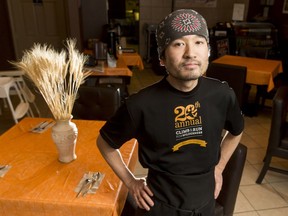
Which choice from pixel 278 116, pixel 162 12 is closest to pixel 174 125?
pixel 278 116

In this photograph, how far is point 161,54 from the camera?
1060mm

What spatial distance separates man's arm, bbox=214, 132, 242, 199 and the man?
0.47 ft

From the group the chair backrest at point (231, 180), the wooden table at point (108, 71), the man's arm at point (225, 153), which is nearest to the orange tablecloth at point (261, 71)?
the wooden table at point (108, 71)

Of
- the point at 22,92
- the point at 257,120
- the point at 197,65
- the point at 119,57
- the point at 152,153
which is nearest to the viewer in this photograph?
the point at 197,65

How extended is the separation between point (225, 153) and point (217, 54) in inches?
201

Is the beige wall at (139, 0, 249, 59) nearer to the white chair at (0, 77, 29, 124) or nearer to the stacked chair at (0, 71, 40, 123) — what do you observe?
the stacked chair at (0, 71, 40, 123)

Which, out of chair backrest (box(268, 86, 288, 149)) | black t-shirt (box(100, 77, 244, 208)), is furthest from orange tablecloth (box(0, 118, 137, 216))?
chair backrest (box(268, 86, 288, 149))

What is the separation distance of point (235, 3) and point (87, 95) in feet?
19.8

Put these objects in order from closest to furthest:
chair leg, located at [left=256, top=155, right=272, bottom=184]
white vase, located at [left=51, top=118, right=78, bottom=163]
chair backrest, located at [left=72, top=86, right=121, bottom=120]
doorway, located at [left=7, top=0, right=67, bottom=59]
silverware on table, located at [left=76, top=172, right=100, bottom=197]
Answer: silverware on table, located at [left=76, top=172, right=100, bottom=197], white vase, located at [left=51, top=118, right=78, bottom=163], chair backrest, located at [left=72, top=86, right=121, bottom=120], chair leg, located at [left=256, top=155, right=272, bottom=184], doorway, located at [left=7, top=0, right=67, bottom=59]

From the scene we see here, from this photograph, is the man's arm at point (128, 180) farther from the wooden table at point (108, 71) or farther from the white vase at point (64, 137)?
the wooden table at point (108, 71)

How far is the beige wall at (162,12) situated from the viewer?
262 inches

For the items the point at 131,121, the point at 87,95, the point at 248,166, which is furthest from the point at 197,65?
the point at 248,166

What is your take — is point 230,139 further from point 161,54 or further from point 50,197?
point 50,197

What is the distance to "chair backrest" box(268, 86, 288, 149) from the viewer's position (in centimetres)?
212
